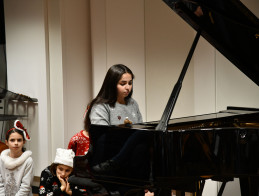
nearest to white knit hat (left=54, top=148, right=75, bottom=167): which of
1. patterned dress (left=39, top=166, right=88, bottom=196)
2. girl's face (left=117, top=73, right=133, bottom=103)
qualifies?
patterned dress (left=39, top=166, right=88, bottom=196)

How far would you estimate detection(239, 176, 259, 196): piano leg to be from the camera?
3.32m

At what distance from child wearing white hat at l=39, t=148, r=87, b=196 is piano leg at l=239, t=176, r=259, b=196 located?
132 cm

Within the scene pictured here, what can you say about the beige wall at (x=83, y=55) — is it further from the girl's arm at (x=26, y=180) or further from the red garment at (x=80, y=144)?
the girl's arm at (x=26, y=180)

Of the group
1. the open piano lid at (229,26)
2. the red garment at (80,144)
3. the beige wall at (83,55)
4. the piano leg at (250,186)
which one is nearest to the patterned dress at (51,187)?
the red garment at (80,144)

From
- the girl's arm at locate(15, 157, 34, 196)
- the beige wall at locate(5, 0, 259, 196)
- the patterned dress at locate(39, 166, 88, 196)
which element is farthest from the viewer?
the beige wall at locate(5, 0, 259, 196)

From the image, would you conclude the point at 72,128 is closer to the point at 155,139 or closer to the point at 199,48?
the point at 199,48

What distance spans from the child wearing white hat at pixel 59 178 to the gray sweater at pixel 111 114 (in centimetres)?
73

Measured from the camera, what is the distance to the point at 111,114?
337 centimetres

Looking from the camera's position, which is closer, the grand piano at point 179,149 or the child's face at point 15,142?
the grand piano at point 179,149

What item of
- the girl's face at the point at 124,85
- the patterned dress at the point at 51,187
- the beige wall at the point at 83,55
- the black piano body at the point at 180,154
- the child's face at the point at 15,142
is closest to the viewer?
the black piano body at the point at 180,154

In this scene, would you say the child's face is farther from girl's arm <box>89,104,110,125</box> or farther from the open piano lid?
the open piano lid

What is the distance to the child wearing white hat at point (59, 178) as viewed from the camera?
12.7ft

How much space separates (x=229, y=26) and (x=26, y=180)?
7.83 feet

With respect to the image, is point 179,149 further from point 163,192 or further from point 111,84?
point 111,84
